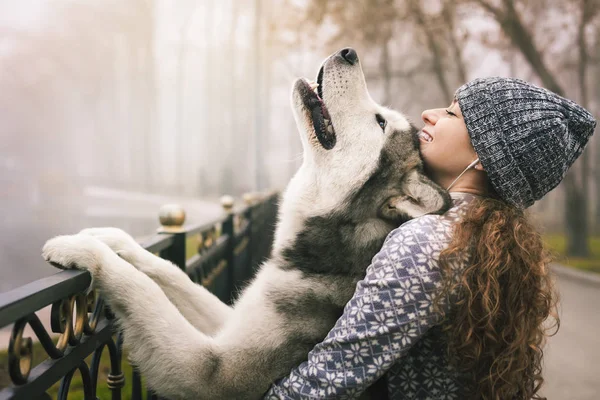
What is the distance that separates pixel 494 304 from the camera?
1343 mm

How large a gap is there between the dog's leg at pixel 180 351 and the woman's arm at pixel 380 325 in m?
0.24

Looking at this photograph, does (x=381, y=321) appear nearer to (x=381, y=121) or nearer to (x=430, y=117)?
(x=430, y=117)

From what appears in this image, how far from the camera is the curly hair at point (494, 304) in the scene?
1.32 meters

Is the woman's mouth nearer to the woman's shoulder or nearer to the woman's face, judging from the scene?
the woman's face

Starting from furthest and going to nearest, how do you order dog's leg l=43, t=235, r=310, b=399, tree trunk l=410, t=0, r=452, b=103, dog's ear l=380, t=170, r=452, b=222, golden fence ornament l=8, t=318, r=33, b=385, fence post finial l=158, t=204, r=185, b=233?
1. tree trunk l=410, t=0, r=452, b=103
2. fence post finial l=158, t=204, r=185, b=233
3. dog's ear l=380, t=170, r=452, b=222
4. dog's leg l=43, t=235, r=310, b=399
5. golden fence ornament l=8, t=318, r=33, b=385

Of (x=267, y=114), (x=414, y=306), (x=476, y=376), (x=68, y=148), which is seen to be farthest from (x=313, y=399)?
(x=267, y=114)

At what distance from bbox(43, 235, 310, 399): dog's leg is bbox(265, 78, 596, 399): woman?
11 cm

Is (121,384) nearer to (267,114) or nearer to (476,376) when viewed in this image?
(476,376)

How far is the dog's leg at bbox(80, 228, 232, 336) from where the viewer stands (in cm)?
177

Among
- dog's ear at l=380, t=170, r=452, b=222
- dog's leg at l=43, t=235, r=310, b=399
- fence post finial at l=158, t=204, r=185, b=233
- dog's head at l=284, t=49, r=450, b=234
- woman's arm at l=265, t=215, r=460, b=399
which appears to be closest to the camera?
woman's arm at l=265, t=215, r=460, b=399

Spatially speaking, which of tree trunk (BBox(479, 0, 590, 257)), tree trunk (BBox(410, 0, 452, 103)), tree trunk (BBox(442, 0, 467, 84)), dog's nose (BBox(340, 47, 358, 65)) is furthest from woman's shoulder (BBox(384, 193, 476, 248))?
tree trunk (BBox(410, 0, 452, 103))

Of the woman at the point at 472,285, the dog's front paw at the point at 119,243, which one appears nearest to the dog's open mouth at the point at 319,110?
the woman at the point at 472,285

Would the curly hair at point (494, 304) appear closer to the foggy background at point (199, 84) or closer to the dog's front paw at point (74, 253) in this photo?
the foggy background at point (199, 84)

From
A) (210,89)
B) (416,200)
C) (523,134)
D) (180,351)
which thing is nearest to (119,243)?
(180,351)
